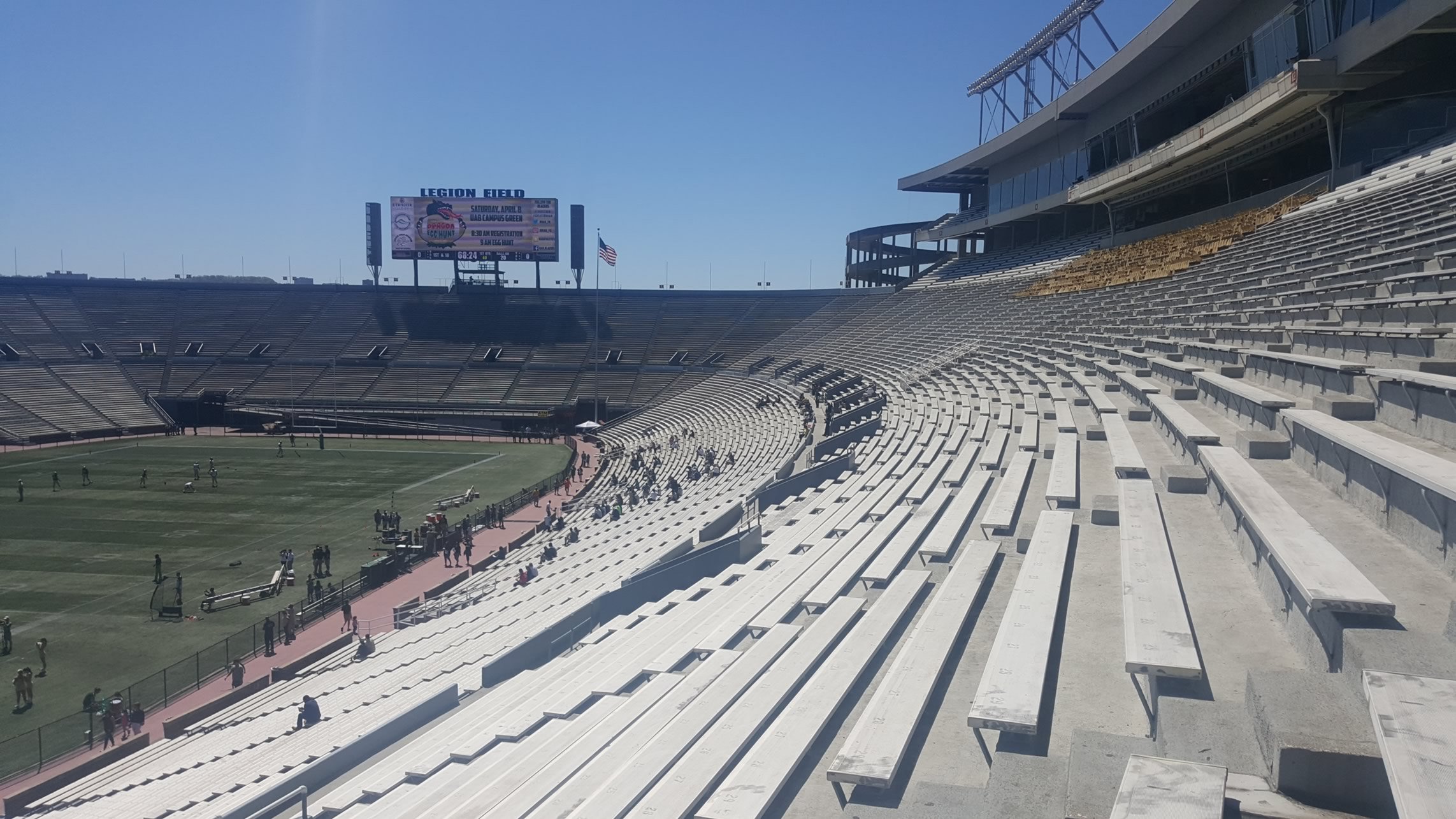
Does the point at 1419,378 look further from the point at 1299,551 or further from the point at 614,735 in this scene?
the point at 614,735

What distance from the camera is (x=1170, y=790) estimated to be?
308 cm

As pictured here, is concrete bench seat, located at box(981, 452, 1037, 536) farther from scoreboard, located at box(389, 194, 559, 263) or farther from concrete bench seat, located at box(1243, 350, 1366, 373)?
scoreboard, located at box(389, 194, 559, 263)

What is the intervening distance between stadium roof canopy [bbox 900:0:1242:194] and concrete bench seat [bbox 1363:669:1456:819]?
99.2 feet

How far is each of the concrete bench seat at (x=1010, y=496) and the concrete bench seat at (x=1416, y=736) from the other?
4661mm

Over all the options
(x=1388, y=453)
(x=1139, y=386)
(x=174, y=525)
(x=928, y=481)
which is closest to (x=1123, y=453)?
(x=928, y=481)

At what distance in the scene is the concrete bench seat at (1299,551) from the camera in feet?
12.1

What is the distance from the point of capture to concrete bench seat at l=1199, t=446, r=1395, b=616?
3.69 metres

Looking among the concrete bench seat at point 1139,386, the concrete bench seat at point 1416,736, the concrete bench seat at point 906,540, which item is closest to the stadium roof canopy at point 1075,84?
the concrete bench seat at point 1139,386

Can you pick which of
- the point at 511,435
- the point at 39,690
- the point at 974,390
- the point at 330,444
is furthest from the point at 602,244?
the point at 39,690

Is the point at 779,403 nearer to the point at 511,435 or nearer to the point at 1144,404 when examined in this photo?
the point at 511,435

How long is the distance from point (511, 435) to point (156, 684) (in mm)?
35165

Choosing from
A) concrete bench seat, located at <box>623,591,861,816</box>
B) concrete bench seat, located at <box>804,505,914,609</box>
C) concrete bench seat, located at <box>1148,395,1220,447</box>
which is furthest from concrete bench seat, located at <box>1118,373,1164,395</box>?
concrete bench seat, located at <box>623,591,861,816</box>

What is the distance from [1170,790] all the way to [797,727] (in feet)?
6.71

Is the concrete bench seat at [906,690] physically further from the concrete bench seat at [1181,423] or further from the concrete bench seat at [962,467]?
the concrete bench seat at [962,467]
